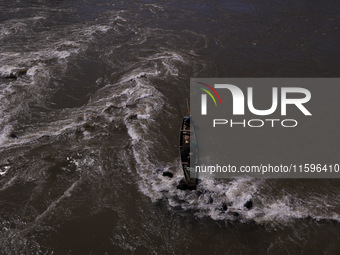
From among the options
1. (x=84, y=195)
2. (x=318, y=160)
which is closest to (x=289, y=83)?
(x=318, y=160)

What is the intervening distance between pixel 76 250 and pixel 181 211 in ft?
17.9

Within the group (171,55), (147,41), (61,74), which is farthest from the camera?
(147,41)

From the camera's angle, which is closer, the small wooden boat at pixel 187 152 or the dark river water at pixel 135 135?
the dark river water at pixel 135 135

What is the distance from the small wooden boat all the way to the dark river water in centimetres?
65

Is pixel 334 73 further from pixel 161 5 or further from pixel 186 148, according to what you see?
pixel 161 5

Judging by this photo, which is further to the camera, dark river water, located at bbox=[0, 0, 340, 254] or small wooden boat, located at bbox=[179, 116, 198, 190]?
small wooden boat, located at bbox=[179, 116, 198, 190]

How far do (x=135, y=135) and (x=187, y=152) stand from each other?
167 inches

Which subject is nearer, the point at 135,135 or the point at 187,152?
the point at 187,152

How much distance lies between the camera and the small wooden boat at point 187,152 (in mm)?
15391

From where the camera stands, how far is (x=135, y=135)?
1900 cm

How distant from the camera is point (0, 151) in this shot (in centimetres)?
1752

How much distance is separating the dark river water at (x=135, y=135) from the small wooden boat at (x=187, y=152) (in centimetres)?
65

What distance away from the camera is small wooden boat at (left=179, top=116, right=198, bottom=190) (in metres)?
15.4

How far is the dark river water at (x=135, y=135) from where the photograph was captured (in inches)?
535
